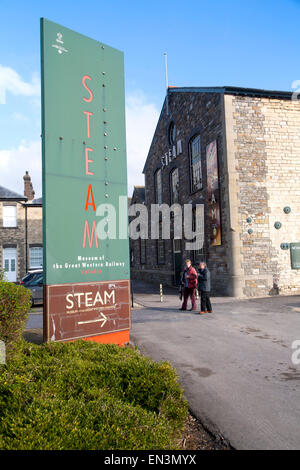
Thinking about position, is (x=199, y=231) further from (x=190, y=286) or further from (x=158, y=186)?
(x=158, y=186)

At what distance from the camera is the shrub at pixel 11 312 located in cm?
454

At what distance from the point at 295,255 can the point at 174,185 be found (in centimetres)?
906

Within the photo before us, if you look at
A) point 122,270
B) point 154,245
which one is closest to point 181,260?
point 154,245

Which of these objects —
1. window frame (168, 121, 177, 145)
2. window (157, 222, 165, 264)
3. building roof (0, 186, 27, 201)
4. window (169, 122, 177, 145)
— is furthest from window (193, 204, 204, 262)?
building roof (0, 186, 27, 201)

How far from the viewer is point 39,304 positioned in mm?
13055

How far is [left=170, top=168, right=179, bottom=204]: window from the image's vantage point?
20391 millimetres

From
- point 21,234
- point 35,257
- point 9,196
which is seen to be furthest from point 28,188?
point 35,257

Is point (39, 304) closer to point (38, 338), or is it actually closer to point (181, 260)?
point (38, 338)

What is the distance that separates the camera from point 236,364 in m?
5.39

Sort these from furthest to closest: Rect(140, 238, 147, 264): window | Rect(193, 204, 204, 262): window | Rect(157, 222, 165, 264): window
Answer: Rect(140, 238, 147, 264): window → Rect(157, 222, 165, 264): window → Rect(193, 204, 204, 262): window

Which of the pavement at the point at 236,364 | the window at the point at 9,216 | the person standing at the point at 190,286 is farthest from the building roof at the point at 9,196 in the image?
the person standing at the point at 190,286

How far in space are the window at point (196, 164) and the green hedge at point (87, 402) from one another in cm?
1351

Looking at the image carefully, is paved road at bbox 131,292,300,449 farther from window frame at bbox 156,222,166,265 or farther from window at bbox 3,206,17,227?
window at bbox 3,206,17,227

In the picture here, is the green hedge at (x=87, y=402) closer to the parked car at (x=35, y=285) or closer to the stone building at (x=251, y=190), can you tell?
the parked car at (x=35, y=285)
